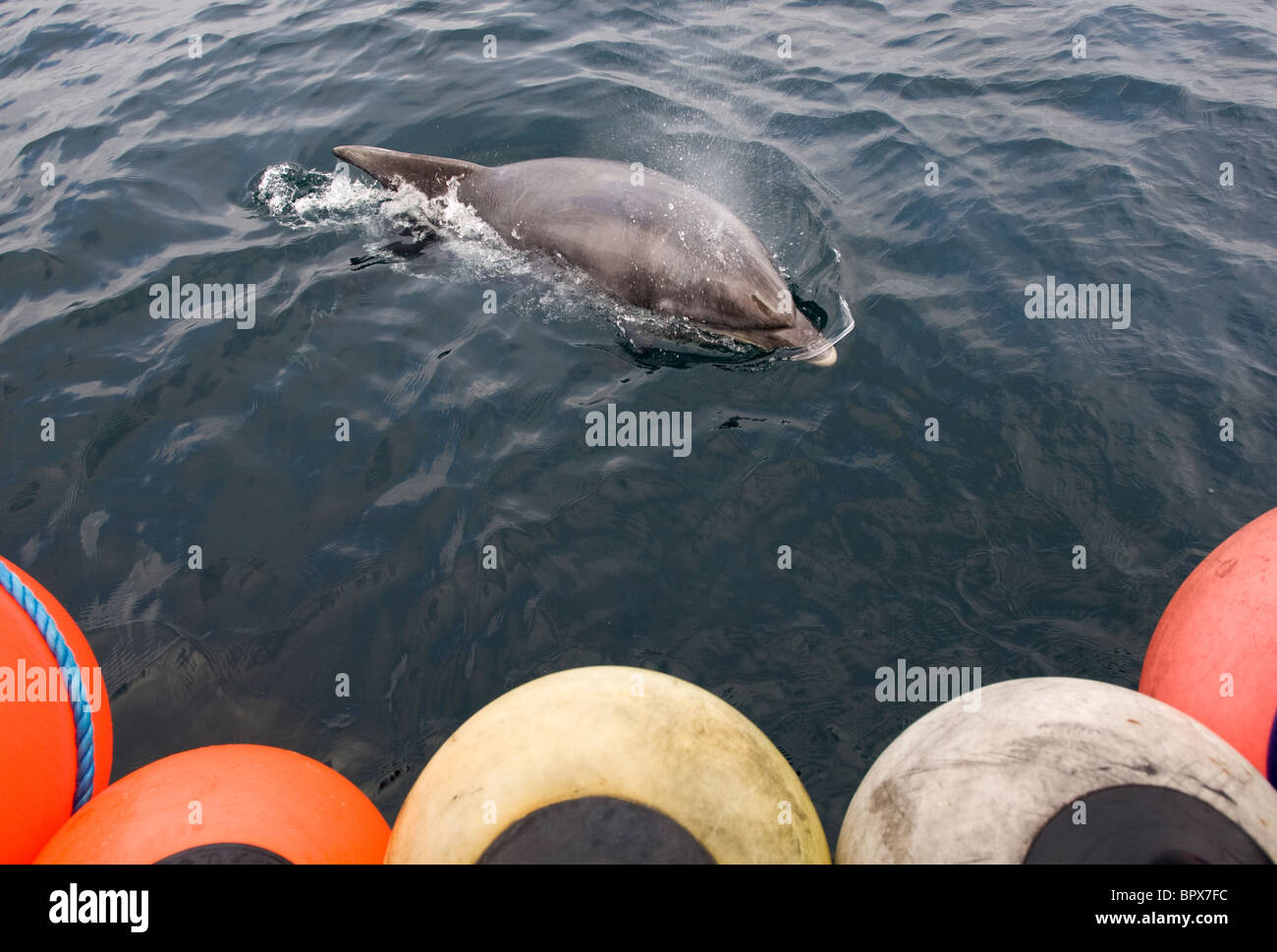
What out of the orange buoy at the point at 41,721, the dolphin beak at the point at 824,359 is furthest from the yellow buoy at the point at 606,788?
the dolphin beak at the point at 824,359

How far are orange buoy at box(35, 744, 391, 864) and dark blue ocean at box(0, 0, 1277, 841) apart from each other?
951 millimetres

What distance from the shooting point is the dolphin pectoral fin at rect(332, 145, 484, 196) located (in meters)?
8.68

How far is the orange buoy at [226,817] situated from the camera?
130 inches

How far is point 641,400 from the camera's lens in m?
6.79

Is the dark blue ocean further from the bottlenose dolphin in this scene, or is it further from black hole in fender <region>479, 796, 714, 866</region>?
black hole in fender <region>479, 796, 714, 866</region>

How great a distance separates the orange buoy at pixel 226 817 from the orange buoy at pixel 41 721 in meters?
0.25

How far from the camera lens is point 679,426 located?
259 inches

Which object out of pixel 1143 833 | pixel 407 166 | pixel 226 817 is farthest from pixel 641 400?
pixel 1143 833

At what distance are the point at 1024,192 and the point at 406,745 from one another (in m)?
8.14

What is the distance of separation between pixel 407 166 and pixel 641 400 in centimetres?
401

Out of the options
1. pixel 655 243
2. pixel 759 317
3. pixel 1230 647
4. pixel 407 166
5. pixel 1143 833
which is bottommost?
pixel 1230 647

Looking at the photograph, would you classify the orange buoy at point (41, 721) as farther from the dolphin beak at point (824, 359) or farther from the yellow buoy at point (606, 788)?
the dolphin beak at point (824, 359)

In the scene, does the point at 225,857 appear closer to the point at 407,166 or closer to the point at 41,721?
the point at 41,721
